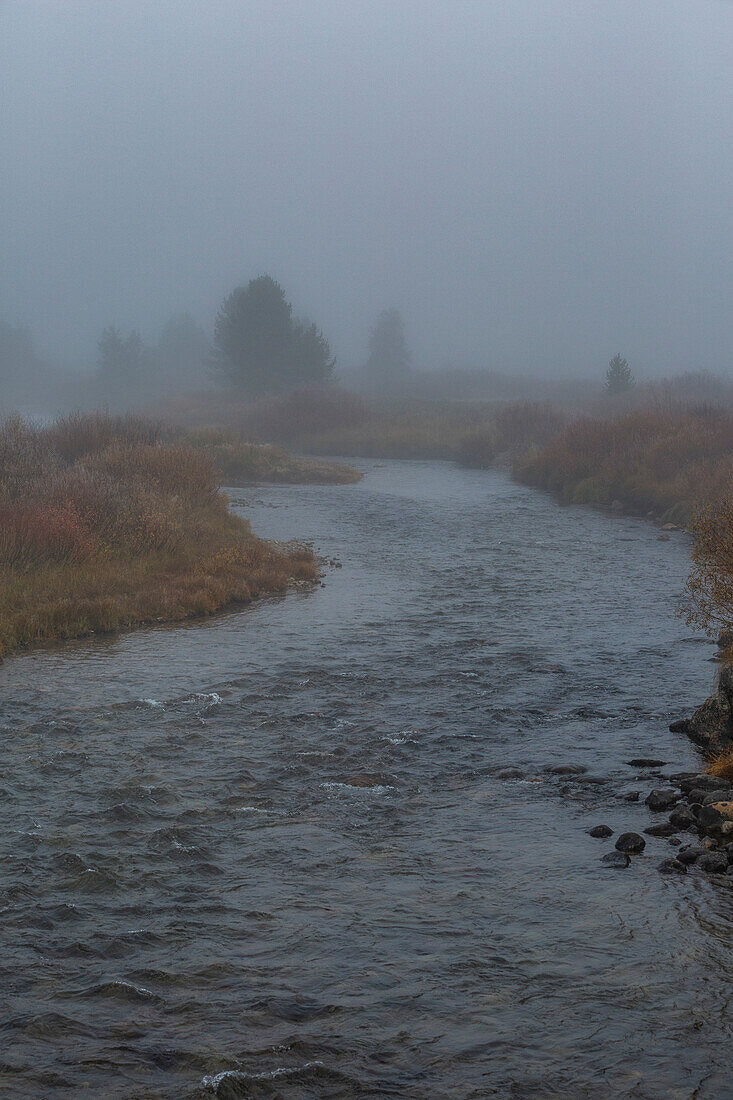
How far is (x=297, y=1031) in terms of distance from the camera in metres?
5.90

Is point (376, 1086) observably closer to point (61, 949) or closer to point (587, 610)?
point (61, 949)

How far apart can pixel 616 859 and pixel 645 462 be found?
2580cm

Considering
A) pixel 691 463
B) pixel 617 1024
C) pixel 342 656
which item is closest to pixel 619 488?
pixel 691 463

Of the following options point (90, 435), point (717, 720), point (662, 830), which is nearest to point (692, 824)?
point (662, 830)

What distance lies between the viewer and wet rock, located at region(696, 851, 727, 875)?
7723mm

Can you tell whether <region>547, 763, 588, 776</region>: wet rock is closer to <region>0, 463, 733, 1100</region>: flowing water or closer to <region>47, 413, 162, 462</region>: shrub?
<region>0, 463, 733, 1100</region>: flowing water

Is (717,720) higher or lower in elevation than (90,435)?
lower

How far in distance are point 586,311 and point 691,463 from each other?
14734 centimetres

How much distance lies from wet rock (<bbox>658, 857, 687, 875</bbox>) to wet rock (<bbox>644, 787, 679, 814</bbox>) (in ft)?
3.98

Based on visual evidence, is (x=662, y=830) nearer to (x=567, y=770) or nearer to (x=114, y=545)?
(x=567, y=770)

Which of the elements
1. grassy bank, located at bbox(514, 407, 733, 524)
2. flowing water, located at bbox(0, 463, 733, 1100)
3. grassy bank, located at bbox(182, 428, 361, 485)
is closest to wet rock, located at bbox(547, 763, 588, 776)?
flowing water, located at bbox(0, 463, 733, 1100)

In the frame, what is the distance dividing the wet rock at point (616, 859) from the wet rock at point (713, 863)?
1.90 feet

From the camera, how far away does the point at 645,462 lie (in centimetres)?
3219

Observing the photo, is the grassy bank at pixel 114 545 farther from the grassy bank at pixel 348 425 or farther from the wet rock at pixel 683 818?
the grassy bank at pixel 348 425
